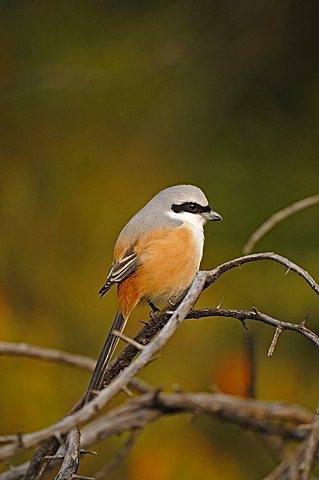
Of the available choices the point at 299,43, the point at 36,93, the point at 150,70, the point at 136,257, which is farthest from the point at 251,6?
the point at 136,257

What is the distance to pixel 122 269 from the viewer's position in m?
2.31

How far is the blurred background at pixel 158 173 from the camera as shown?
3.51 m

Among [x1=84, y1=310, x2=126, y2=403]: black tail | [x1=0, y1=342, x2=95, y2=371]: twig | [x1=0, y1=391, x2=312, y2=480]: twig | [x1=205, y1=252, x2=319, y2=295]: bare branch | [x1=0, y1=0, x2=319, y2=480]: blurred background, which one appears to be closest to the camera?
[x1=205, y1=252, x2=319, y2=295]: bare branch

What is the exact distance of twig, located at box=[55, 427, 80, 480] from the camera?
4.45 feet

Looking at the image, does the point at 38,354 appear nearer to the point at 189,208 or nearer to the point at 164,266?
the point at 164,266

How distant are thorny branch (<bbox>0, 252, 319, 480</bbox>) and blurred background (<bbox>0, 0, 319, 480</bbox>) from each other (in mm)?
1662

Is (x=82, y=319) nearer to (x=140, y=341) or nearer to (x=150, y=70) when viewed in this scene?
(x=150, y=70)

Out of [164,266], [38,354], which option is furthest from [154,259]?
[38,354]

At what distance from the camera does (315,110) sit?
422 centimetres

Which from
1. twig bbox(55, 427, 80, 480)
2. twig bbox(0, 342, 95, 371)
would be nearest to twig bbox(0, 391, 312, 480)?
twig bbox(0, 342, 95, 371)

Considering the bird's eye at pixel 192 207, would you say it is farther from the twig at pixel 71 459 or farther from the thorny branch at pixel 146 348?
the twig at pixel 71 459

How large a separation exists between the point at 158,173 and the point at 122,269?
169cm

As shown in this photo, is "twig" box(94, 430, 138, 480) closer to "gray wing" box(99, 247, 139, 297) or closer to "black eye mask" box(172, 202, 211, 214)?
"gray wing" box(99, 247, 139, 297)

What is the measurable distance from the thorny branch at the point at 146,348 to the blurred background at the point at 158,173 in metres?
1.66
